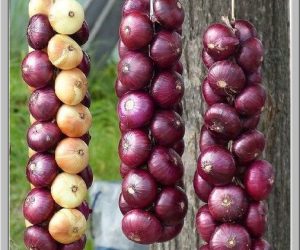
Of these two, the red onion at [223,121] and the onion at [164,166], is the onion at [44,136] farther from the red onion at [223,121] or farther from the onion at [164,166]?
the red onion at [223,121]

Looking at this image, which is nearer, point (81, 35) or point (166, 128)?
point (166, 128)

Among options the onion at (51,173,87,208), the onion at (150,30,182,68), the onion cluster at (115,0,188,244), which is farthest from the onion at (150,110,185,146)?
the onion at (51,173,87,208)

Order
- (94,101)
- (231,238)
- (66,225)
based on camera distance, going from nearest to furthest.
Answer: (231,238) < (66,225) < (94,101)

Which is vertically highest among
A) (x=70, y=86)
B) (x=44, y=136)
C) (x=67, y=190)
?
(x=70, y=86)

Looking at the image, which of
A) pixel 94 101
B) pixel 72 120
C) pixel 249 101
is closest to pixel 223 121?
pixel 249 101

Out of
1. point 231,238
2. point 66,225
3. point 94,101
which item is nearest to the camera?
point 231,238

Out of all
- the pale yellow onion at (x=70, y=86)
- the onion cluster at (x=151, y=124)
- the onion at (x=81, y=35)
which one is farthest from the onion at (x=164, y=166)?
the onion at (x=81, y=35)

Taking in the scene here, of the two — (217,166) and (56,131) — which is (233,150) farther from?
(56,131)
